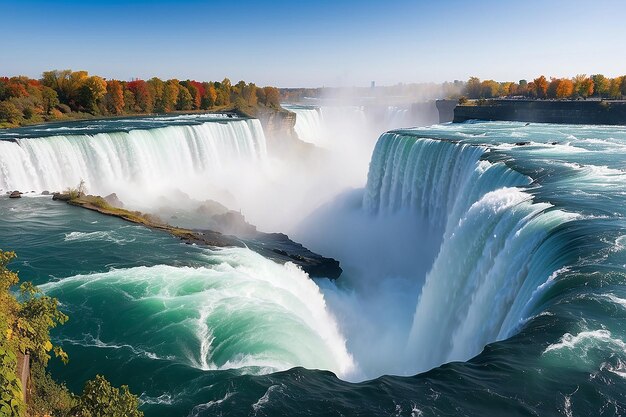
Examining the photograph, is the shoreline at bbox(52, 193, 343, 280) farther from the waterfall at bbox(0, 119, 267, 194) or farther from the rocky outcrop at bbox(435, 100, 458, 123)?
the rocky outcrop at bbox(435, 100, 458, 123)

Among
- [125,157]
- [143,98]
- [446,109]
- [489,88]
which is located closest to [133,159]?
[125,157]

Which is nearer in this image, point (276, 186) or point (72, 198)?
point (72, 198)

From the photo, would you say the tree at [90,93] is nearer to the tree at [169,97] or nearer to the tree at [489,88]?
the tree at [169,97]

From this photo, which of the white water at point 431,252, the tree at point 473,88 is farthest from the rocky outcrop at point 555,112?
the tree at point 473,88

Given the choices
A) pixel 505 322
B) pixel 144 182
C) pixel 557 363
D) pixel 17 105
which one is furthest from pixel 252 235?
pixel 17 105

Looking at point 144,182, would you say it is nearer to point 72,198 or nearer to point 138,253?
point 72,198

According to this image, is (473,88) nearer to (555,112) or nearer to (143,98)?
(555,112)

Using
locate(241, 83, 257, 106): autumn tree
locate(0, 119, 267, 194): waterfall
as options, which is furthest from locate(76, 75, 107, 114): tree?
locate(241, 83, 257, 106): autumn tree
